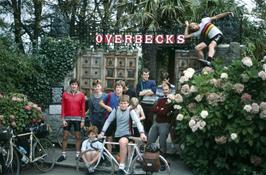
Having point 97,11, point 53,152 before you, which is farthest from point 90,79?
point 97,11

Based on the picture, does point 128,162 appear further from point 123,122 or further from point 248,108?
point 248,108

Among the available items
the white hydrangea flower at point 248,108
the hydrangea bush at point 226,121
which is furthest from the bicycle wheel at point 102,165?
the white hydrangea flower at point 248,108

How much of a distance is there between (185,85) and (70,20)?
8.97 metres

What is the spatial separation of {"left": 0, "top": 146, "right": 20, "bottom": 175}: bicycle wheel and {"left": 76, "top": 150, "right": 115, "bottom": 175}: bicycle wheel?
111 centimetres

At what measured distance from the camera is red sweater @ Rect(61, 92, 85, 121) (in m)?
8.99

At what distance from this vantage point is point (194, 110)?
8.48 meters

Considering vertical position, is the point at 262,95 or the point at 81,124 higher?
the point at 262,95

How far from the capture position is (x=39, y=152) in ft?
29.1

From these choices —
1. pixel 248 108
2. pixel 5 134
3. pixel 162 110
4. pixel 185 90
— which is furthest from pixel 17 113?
pixel 248 108

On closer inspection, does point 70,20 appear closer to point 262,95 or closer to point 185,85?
point 185,85

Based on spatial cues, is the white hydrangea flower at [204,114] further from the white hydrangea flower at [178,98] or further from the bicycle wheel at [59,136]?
the bicycle wheel at [59,136]

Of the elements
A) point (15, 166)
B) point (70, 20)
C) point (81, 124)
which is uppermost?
point (70, 20)

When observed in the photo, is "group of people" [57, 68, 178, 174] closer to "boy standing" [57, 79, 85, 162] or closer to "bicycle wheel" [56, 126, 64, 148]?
"boy standing" [57, 79, 85, 162]

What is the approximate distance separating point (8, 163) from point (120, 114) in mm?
2166
